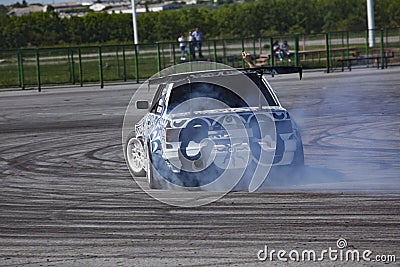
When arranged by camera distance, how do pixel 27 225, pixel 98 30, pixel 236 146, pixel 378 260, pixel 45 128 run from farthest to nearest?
pixel 98 30
pixel 45 128
pixel 236 146
pixel 27 225
pixel 378 260

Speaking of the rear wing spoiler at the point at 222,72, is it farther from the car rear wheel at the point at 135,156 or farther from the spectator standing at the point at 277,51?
the spectator standing at the point at 277,51

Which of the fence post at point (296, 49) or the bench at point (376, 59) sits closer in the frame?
the bench at point (376, 59)

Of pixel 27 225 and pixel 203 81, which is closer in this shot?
pixel 27 225

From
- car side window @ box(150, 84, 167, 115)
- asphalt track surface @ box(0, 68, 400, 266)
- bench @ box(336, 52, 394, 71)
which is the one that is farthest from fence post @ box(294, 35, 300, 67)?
car side window @ box(150, 84, 167, 115)

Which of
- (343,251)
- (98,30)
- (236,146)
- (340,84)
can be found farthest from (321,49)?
(343,251)

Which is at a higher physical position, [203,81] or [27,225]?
[203,81]

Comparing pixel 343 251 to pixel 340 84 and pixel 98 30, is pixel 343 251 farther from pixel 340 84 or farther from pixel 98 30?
pixel 98 30

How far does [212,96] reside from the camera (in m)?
12.1

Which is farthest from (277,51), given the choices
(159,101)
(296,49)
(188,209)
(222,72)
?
(188,209)

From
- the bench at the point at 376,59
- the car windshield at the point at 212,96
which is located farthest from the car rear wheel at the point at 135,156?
the bench at the point at 376,59

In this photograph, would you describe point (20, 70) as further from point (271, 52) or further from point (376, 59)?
point (376, 59)

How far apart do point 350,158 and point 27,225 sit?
6050 mm

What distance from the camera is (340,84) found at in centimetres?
3309

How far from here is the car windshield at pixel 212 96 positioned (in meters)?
12.0
